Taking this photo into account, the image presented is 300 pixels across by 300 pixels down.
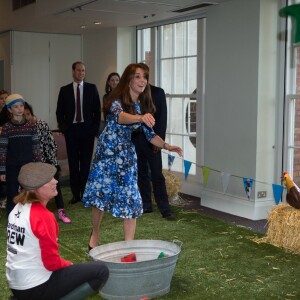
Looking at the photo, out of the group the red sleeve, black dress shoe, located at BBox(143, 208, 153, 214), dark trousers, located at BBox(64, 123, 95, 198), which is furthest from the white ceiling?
the red sleeve

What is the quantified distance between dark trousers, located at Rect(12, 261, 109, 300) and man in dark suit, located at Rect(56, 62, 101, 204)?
3.62 m

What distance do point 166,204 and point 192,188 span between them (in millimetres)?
1403

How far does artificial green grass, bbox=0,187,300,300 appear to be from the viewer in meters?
3.78

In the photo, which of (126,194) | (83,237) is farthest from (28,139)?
(126,194)

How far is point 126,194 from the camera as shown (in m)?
4.05

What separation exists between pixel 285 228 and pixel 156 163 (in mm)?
1632

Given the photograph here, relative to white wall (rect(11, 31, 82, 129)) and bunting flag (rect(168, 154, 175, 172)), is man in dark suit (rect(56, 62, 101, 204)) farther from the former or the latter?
white wall (rect(11, 31, 82, 129))

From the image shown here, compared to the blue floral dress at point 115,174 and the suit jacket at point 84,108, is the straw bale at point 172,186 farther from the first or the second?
the blue floral dress at point 115,174

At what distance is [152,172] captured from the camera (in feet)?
19.3

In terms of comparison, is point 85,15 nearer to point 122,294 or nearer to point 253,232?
point 253,232

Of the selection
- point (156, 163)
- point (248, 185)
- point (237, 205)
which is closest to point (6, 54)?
point (156, 163)

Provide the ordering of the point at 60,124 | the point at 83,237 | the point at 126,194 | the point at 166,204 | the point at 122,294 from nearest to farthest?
the point at 122,294, the point at 126,194, the point at 83,237, the point at 166,204, the point at 60,124

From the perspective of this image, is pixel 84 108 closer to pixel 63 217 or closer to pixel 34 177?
pixel 63 217

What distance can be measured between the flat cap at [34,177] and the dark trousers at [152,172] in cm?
287
